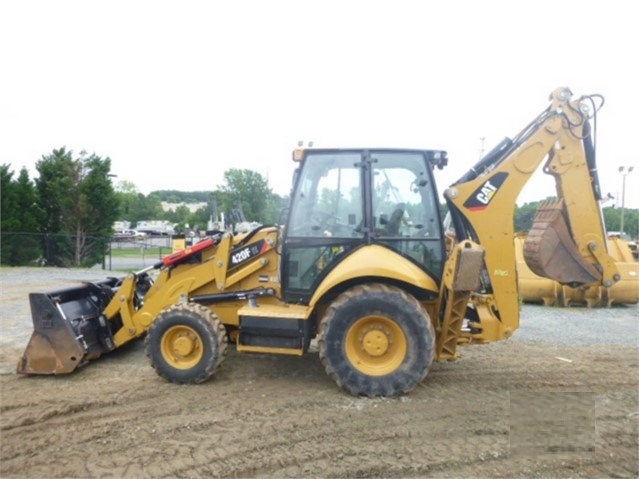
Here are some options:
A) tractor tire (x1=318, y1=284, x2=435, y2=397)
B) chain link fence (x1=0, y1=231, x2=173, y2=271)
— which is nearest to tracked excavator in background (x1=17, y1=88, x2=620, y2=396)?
tractor tire (x1=318, y1=284, x2=435, y2=397)

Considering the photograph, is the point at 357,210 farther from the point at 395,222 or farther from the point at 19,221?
the point at 19,221

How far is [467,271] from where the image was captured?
14.9 ft

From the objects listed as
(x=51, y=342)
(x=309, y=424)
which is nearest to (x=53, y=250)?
(x=51, y=342)

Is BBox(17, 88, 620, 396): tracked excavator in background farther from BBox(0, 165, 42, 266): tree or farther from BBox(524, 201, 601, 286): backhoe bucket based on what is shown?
BBox(0, 165, 42, 266): tree

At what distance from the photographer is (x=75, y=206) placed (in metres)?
20.6

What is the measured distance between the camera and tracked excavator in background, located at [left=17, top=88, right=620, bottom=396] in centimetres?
475

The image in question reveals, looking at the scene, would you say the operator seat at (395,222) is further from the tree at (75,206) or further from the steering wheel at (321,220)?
the tree at (75,206)

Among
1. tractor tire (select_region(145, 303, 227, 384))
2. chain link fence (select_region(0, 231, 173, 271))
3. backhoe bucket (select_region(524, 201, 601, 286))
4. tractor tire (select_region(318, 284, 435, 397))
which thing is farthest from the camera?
chain link fence (select_region(0, 231, 173, 271))

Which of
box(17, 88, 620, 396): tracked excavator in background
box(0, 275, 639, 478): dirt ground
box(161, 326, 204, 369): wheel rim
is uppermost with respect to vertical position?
box(17, 88, 620, 396): tracked excavator in background

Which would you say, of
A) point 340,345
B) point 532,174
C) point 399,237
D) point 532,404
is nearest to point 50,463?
point 340,345

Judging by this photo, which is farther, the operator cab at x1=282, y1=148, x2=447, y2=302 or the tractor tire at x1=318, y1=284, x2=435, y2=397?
the operator cab at x1=282, y1=148, x2=447, y2=302

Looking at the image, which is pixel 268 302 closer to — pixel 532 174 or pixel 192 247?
pixel 192 247

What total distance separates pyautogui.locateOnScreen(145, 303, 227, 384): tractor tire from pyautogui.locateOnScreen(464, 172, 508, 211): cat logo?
2790 millimetres

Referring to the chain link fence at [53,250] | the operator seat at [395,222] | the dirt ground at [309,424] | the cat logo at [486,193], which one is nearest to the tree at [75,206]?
the chain link fence at [53,250]
